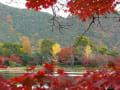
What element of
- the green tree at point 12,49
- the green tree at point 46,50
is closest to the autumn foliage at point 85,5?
the green tree at point 46,50

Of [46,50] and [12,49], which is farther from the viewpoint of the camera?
[12,49]

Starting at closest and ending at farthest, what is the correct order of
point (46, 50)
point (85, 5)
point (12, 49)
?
point (85, 5) < point (46, 50) < point (12, 49)

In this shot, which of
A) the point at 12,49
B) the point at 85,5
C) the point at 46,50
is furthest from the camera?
the point at 12,49

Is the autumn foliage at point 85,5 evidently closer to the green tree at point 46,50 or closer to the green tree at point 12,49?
the green tree at point 46,50

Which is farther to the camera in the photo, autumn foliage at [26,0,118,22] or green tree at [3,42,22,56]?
green tree at [3,42,22,56]

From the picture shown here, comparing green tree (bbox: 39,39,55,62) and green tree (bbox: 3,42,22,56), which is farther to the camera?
green tree (bbox: 3,42,22,56)

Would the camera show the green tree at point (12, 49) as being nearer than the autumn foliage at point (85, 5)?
No

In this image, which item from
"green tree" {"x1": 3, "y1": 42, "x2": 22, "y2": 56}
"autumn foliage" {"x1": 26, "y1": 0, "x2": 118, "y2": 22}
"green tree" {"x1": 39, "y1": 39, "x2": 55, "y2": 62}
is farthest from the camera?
"green tree" {"x1": 3, "y1": 42, "x2": 22, "y2": 56}

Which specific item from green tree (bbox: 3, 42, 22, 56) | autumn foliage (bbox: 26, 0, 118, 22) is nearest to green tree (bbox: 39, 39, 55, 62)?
green tree (bbox: 3, 42, 22, 56)

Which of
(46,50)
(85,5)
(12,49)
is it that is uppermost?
(85,5)

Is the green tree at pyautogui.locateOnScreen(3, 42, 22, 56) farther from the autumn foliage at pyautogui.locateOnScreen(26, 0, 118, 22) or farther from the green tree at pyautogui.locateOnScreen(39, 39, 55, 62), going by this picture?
the autumn foliage at pyautogui.locateOnScreen(26, 0, 118, 22)

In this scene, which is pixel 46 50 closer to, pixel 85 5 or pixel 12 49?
pixel 12 49

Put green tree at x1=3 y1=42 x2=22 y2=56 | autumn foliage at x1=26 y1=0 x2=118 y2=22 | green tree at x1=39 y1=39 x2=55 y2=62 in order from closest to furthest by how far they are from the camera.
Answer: autumn foliage at x1=26 y1=0 x2=118 y2=22 → green tree at x1=39 y1=39 x2=55 y2=62 → green tree at x1=3 y1=42 x2=22 y2=56

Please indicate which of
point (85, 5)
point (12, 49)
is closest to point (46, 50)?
point (12, 49)
